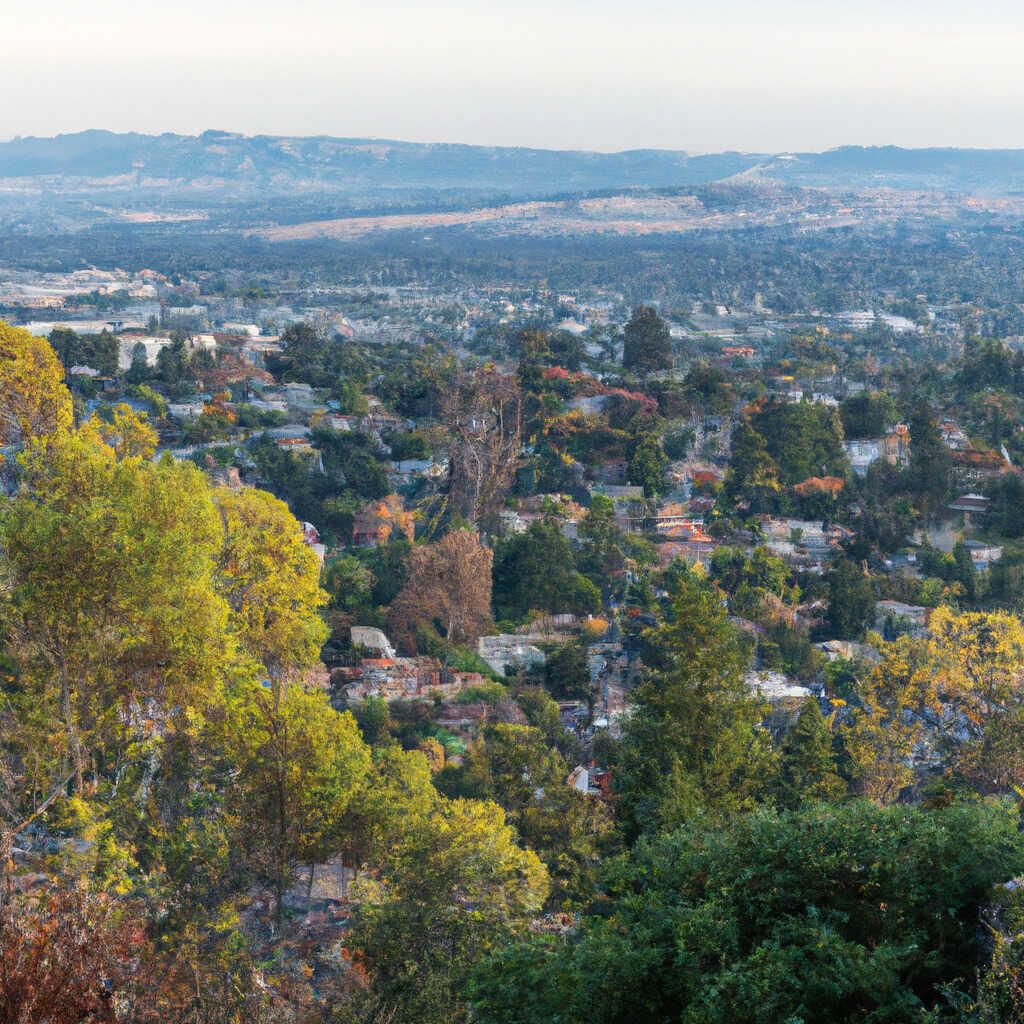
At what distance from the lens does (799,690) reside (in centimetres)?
1234

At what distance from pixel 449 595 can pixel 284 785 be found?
659 cm

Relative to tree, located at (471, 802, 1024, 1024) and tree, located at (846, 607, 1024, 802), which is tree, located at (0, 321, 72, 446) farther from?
tree, located at (471, 802, 1024, 1024)

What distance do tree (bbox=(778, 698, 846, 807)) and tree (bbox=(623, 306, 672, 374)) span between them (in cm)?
1583

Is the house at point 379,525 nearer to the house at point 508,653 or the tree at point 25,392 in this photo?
the house at point 508,653

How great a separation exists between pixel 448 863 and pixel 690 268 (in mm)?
53291

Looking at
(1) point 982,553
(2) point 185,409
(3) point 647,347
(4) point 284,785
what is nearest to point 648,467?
(1) point 982,553

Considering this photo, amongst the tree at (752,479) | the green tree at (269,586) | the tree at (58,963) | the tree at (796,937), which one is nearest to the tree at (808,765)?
the tree at (796,937)

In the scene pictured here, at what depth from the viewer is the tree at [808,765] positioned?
8617mm

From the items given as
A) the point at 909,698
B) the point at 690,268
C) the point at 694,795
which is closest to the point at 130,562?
the point at 694,795

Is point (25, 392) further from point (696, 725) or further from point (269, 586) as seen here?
point (696, 725)

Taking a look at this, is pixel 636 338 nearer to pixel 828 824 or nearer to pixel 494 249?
pixel 828 824

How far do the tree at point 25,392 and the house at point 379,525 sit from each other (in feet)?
19.1

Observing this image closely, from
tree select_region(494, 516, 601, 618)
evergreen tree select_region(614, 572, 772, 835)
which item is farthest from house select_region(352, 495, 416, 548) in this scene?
evergreen tree select_region(614, 572, 772, 835)

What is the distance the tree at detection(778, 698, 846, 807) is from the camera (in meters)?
8.62
